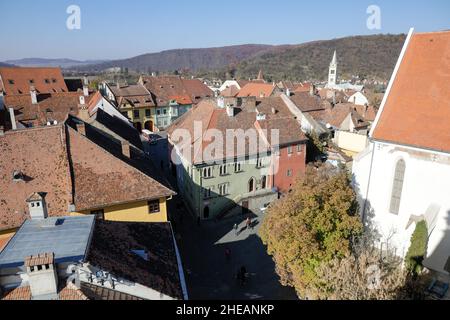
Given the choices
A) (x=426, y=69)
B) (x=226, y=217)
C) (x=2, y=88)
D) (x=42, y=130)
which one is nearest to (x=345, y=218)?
(x=426, y=69)

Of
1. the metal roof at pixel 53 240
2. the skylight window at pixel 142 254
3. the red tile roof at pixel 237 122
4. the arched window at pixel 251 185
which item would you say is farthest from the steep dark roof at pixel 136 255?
the arched window at pixel 251 185

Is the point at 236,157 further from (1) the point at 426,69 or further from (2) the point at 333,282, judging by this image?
(2) the point at 333,282

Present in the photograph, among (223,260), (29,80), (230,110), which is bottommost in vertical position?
(223,260)

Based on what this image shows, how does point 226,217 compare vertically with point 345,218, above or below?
below

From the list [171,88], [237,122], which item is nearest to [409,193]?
[237,122]

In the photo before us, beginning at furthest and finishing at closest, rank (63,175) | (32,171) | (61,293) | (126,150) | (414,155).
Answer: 1. (126,150)
2. (63,175)
3. (32,171)
4. (414,155)
5. (61,293)

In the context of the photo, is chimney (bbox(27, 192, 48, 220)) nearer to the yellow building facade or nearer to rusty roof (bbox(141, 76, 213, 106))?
the yellow building facade

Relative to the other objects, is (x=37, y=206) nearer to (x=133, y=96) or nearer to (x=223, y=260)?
(x=223, y=260)
